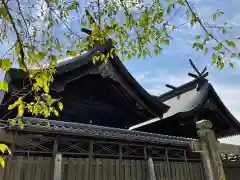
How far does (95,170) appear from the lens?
4.52 metres

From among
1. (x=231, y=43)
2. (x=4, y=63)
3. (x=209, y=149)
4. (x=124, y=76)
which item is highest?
(x=124, y=76)

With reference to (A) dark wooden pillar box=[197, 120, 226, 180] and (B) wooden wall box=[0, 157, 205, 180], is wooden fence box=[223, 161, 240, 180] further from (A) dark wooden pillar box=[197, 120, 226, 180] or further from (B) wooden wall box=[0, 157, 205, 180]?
(A) dark wooden pillar box=[197, 120, 226, 180]

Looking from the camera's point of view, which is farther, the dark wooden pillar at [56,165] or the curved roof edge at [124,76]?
the curved roof edge at [124,76]

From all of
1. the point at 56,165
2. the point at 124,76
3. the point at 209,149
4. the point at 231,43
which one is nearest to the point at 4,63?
the point at 231,43

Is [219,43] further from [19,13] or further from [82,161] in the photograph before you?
[82,161]

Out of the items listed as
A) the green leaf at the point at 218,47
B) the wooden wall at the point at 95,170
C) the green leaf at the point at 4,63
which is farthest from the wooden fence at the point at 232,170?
the green leaf at the point at 4,63

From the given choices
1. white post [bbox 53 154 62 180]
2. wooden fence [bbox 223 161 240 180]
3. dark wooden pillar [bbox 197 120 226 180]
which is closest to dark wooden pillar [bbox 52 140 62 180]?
white post [bbox 53 154 62 180]

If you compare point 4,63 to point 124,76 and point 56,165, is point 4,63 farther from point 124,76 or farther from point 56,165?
point 124,76

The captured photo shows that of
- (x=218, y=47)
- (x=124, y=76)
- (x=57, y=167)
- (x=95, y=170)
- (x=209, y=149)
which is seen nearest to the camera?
(x=218, y=47)

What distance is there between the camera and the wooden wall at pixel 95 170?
385 cm

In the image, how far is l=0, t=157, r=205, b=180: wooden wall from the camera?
3848 mm

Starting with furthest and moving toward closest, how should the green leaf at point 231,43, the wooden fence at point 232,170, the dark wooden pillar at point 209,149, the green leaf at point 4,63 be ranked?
the wooden fence at point 232,170 → the dark wooden pillar at point 209,149 → the green leaf at point 231,43 → the green leaf at point 4,63

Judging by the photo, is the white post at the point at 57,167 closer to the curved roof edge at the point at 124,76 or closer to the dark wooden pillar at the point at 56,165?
the dark wooden pillar at the point at 56,165

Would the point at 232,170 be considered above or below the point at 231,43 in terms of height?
below
